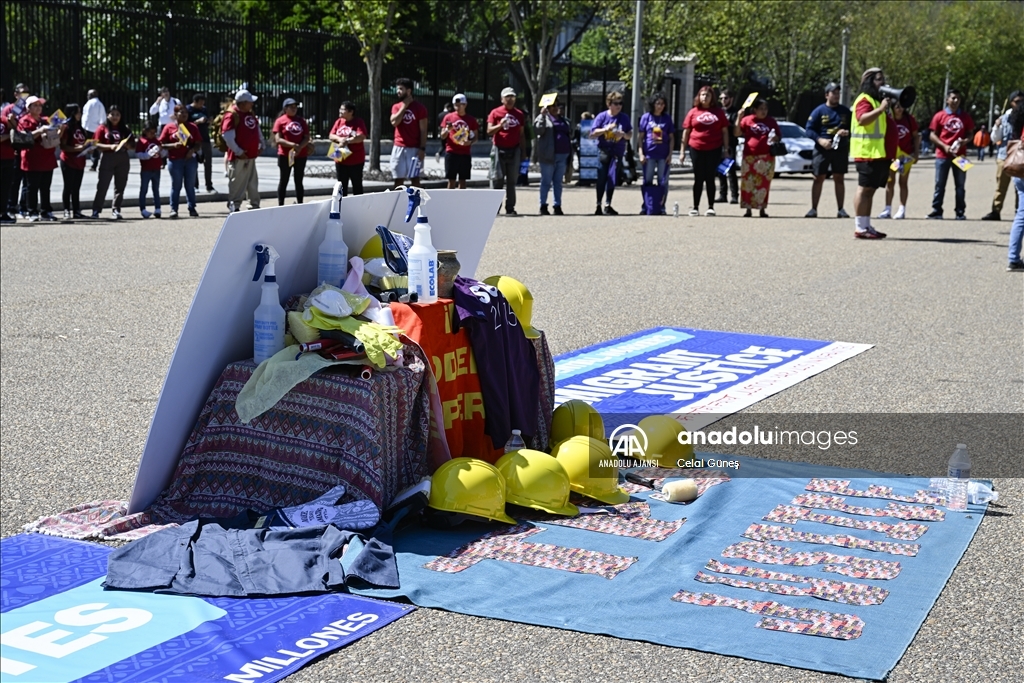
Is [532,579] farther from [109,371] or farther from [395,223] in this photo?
[109,371]

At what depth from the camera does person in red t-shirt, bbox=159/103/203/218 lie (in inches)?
758

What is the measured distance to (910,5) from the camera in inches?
2859

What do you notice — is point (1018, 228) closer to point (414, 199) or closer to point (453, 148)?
point (414, 199)

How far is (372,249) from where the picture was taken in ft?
19.4

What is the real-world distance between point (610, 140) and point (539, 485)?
51.0 ft

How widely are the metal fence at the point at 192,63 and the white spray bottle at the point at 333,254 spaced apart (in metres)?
22.9

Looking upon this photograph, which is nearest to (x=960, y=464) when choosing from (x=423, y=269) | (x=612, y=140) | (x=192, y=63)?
(x=423, y=269)

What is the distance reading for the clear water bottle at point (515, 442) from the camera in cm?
593

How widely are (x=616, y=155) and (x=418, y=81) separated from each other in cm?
2096

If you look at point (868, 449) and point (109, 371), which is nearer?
point (868, 449)

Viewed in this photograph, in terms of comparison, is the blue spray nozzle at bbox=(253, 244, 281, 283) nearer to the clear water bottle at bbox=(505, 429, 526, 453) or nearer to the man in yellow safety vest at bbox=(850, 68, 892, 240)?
the clear water bottle at bbox=(505, 429, 526, 453)

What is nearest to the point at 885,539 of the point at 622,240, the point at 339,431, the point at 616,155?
the point at 339,431

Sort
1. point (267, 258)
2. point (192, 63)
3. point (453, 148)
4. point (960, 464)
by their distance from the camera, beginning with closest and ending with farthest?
point (267, 258)
point (960, 464)
point (453, 148)
point (192, 63)

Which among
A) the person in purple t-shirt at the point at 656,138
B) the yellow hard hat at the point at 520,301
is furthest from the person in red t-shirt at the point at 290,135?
the yellow hard hat at the point at 520,301
